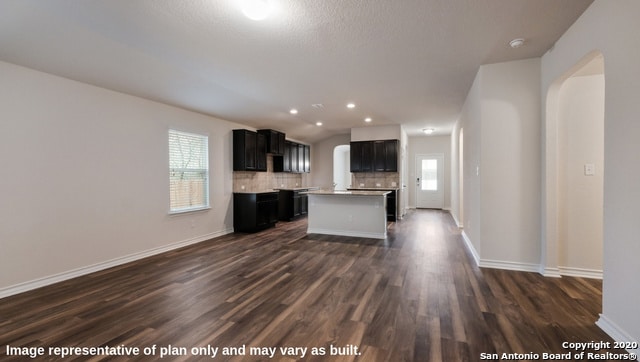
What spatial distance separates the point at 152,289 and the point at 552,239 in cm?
478

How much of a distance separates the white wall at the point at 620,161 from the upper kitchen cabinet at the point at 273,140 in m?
6.19

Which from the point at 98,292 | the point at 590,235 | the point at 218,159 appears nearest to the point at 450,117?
the point at 590,235

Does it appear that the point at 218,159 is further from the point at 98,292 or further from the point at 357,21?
the point at 357,21

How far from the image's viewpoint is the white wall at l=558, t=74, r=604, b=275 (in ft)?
10.6

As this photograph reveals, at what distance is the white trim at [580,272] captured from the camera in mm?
3266

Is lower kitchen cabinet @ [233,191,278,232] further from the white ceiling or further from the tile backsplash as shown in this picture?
the white ceiling

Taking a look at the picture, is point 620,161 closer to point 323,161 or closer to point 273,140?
point 273,140

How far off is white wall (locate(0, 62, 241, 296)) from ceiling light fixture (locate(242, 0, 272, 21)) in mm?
2945

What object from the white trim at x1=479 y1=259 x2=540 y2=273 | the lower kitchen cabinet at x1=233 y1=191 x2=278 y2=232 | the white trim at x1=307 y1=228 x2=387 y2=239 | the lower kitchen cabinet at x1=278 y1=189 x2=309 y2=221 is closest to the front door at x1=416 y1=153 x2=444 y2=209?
the lower kitchen cabinet at x1=278 y1=189 x2=309 y2=221

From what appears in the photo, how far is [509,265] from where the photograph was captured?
3.60 meters

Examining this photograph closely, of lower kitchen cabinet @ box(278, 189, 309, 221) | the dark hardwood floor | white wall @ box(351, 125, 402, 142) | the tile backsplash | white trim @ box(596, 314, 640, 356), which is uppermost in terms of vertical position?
white wall @ box(351, 125, 402, 142)

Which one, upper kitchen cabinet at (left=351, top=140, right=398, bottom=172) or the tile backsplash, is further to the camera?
upper kitchen cabinet at (left=351, top=140, right=398, bottom=172)

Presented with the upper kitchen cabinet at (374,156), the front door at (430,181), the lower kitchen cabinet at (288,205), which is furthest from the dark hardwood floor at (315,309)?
the front door at (430,181)

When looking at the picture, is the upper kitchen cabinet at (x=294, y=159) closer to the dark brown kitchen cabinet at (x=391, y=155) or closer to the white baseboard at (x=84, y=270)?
the dark brown kitchen cabinet at (x=391, y=155)
